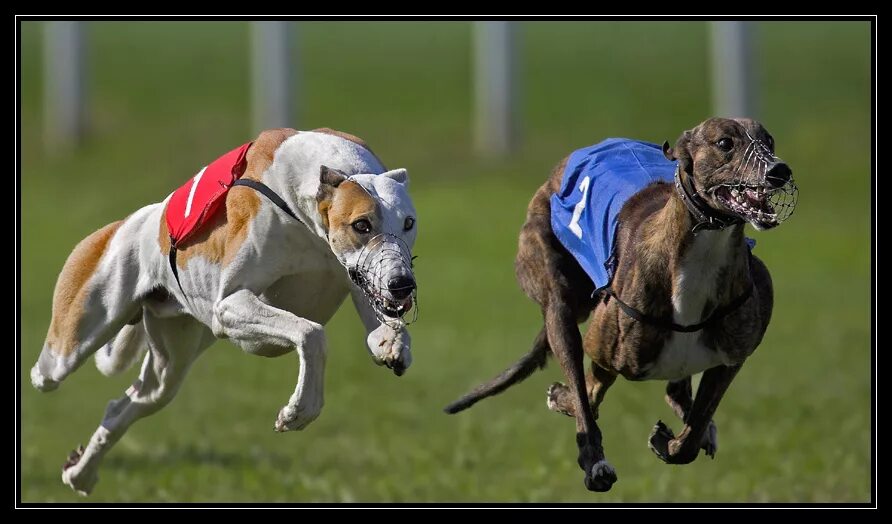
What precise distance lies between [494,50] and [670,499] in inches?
687

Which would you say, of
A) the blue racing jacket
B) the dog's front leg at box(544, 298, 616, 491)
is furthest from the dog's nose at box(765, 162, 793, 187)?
the dog's front leg at box(544, 298, 616, 491)

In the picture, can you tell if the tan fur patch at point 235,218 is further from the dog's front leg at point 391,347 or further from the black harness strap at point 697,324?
the black harness strap at point 697,324

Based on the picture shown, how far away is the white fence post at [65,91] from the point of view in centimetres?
3203

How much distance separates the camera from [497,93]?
1206 inches

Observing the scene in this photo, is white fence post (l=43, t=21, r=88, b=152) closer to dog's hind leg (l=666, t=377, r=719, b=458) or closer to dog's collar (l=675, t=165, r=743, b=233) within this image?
dog's hind leg (l=666, t=377, r=719, b=458)

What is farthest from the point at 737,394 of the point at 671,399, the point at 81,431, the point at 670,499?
the point at 671,399

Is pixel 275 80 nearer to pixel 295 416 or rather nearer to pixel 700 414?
pixel 700 414

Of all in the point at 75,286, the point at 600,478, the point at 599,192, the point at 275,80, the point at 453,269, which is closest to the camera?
the point at 600,478

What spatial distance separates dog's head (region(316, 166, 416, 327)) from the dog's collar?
1091mm

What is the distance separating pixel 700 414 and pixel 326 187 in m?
1.89

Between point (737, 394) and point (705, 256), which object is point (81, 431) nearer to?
point (737, 394)

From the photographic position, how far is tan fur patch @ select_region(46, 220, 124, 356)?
848 cm

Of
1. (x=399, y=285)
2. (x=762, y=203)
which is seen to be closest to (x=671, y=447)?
(x=762, y=203)

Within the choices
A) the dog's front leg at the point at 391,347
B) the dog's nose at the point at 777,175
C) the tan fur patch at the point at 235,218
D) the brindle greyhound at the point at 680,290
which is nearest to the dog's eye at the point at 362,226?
the dog's front leg at the point at 391,347
